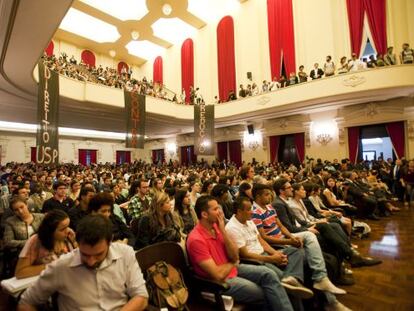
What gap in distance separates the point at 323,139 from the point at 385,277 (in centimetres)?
880

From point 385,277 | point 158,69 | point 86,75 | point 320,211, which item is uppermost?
point 158,69

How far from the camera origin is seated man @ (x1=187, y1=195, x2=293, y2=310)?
1716mm

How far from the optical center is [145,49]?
17297 mm

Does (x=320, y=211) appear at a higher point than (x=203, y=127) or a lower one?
lower

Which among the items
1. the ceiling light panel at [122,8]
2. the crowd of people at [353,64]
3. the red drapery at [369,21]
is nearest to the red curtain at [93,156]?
the ceiling light panel at [122,8]

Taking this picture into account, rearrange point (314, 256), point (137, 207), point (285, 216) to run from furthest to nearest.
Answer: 1. point (137, 207)
2. point (285, 216)
3. point (314, 256)

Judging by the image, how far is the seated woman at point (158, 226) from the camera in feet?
7.70

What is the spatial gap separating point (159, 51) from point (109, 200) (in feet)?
56.4

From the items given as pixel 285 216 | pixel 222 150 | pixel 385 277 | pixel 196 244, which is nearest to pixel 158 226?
pixel 196 244

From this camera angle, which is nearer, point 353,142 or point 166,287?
point 166,287

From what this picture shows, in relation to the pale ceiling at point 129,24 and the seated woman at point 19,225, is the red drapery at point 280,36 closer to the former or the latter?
the pale ceiling at point 129,24

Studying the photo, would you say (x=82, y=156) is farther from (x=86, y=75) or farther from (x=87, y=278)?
(x=87, y=278)

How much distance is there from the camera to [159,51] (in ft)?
57.4

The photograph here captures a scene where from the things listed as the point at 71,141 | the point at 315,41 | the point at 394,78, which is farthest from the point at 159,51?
the point at 394,78
